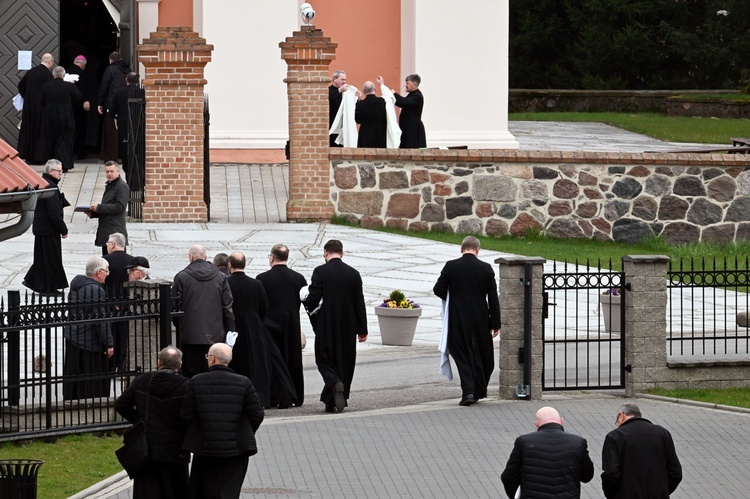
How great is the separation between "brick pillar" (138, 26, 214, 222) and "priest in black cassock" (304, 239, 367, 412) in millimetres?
8539

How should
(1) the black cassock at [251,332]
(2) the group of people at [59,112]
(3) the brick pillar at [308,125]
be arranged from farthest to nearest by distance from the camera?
(2) the group of people at [59,112]
(3) the brick pillar at [308,125]
(1) the black cassock at [251,332]

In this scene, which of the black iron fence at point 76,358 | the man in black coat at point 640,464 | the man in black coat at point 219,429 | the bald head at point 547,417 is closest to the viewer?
the bald head at point 547,417

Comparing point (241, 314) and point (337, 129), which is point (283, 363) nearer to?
point (241, 314)

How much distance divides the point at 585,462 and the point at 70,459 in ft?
13.7

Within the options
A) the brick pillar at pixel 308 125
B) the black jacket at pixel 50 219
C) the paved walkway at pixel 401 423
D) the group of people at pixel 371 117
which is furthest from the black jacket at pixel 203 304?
the group of people at pixel 371 117

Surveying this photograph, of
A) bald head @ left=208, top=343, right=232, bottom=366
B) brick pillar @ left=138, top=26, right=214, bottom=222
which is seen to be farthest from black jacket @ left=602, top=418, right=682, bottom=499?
brick pillar @ left=138, top=26, right=214, bottom=222

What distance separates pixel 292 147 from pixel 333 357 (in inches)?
355

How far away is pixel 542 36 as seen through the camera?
4638cm

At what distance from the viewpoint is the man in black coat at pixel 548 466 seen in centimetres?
882

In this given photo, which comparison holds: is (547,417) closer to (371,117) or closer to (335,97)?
(371,117)

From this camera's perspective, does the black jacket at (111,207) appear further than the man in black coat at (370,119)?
No

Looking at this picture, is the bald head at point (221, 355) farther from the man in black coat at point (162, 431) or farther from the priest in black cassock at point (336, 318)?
the priest in black cassock at point (336, 318)

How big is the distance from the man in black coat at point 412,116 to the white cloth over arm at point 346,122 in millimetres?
829

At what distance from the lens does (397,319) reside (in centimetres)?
1577
